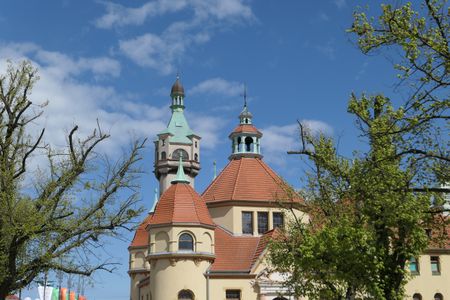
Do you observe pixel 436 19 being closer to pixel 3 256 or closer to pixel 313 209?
pixel 3 256

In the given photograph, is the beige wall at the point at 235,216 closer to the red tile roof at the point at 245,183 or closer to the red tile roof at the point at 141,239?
the red tile roof at the point at 245,183

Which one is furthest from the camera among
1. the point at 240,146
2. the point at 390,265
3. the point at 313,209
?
the point at 240,146

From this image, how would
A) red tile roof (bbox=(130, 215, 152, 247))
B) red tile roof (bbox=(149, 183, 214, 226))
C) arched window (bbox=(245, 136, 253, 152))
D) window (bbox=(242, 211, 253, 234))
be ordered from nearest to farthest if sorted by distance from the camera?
red tile roof (bbox=(149, 183, 214, 226)) < window (bbox=(242, 211, 253, 234)) < arched window (bbox=(245, 136, 253, 152)) < red tile roof (bbox=(130, 215, 152, 247))

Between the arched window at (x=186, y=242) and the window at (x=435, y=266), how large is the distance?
19.5 m

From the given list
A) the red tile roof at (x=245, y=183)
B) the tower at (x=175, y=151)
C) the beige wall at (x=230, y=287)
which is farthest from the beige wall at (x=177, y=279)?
the tower at (x=175, y=151)

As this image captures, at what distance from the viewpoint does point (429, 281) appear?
46125mm

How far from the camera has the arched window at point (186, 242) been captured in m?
40.2

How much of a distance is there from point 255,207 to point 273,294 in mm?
7613

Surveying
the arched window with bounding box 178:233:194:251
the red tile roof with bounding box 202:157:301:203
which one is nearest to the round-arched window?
the red tile roof with bounding box 202:157:301:203

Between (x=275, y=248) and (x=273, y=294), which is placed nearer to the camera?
(x=275, y=248)

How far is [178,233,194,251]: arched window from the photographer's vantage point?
40.2m

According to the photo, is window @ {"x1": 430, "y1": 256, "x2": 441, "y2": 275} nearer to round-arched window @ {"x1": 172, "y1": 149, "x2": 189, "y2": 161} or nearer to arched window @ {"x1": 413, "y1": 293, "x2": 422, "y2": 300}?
arched window @ {"x1": 413, "y1": 293, "x2": 422, "y2": 300}

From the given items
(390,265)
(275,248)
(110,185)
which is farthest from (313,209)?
(110,185)

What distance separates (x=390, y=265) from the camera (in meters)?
22.6
